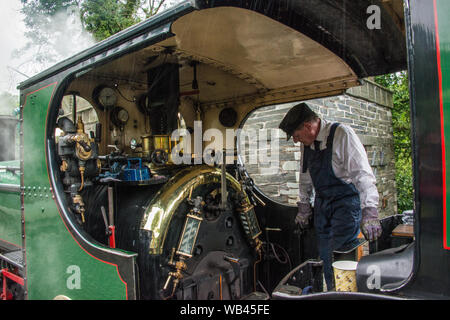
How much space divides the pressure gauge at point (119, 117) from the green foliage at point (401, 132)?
7.90 m

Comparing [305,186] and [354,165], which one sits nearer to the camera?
[354,165]

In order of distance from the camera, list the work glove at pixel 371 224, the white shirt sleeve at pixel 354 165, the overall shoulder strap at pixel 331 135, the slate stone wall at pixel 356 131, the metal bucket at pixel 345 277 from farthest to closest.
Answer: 1. the slate stone wall at pixel 356 131
2. the overall shoulder strap at pixel 331 135
3. the white shirt sleeve at pixel 354 165
4. the work glove at pixel 371 224
5. the metal bucket at pixel 345 277

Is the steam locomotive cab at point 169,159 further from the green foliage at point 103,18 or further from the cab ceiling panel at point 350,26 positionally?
the green foliage at point 103,18

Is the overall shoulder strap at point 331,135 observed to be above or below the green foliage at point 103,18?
below

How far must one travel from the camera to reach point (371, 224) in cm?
214

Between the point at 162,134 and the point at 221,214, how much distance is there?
89cm

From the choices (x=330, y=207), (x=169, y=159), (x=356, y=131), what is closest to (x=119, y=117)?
(x=169, y=159)

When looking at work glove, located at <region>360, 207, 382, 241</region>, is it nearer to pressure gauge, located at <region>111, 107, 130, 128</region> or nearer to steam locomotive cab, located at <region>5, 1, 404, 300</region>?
steam locomotive cab, located at <region>5, 1, 404, 300</region>

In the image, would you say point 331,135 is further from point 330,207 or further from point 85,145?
point 85,145

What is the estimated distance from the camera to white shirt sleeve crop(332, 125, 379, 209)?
2.26m

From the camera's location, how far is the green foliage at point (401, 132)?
9106 mm

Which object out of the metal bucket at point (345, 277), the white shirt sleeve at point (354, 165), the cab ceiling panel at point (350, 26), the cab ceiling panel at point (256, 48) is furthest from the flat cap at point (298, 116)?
the metal bucket at point (345, 277)

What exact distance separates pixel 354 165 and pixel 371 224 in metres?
0.48

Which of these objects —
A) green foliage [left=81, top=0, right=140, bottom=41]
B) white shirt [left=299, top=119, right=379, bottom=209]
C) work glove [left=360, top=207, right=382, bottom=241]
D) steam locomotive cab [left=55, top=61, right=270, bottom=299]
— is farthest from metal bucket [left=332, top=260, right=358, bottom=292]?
green foliage [left=81, top=0, right=140, bottom=41]
